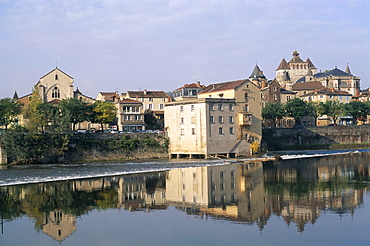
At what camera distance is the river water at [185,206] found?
24.3 m

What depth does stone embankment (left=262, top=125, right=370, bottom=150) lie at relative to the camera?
267 ft

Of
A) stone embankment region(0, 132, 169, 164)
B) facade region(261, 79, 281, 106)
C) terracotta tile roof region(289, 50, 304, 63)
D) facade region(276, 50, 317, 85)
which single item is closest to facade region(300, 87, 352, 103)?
facade region(261, 79, 281, 106)

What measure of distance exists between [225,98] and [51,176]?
1171 inches

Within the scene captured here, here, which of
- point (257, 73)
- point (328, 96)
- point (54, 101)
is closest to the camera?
point (54, 101)

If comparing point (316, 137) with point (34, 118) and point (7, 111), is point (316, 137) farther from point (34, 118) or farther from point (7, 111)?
point (7, 111)

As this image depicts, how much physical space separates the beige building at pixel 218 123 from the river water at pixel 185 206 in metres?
11.0

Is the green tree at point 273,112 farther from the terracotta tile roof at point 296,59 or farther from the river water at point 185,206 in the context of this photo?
the terracotta tile roof at point 296,59

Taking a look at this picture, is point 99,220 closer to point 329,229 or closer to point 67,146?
point 329,229

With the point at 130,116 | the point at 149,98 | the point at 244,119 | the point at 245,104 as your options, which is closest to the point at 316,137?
the point at 245,104

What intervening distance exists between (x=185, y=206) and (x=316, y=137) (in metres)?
59.6

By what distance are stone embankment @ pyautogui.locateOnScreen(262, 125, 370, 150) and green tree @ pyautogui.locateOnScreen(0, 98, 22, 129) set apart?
134 feet

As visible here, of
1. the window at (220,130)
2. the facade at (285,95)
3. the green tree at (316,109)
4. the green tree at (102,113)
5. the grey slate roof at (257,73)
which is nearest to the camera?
the window at (220,130)

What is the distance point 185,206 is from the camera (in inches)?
1278

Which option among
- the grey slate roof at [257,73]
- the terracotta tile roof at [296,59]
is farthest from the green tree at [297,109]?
the terracotta tile roof at [296,59]
